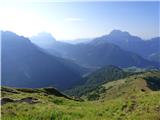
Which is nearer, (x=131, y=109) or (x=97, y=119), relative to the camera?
(x=97, y=119)

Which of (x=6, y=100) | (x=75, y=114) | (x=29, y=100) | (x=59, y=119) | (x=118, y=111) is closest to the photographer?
(x=59, y=119)

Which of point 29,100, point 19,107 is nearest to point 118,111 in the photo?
point 19,107

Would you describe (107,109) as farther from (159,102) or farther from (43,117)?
(43,117)

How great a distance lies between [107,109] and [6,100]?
31.6 ft

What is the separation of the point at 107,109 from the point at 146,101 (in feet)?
10.4

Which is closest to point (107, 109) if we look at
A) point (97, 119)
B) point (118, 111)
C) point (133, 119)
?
point (118, 111)

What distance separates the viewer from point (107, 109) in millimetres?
25562

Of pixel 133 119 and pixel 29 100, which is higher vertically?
pixel 29 100

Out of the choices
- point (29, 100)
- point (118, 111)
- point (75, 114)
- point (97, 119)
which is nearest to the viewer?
point (97, 119)

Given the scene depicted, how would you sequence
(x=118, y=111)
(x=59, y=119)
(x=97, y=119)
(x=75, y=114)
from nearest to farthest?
(x=59, y=119), (x=97, y=119), (x=75, y=114), (x=118, y=111)

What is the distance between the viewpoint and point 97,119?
1891 cm

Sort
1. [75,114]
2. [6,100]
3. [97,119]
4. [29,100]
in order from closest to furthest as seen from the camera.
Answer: [97,119], [75,114], [6,100], [29,100]

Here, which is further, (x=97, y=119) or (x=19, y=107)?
(x=19, y=107)

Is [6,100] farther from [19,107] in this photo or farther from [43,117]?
[43,117]
